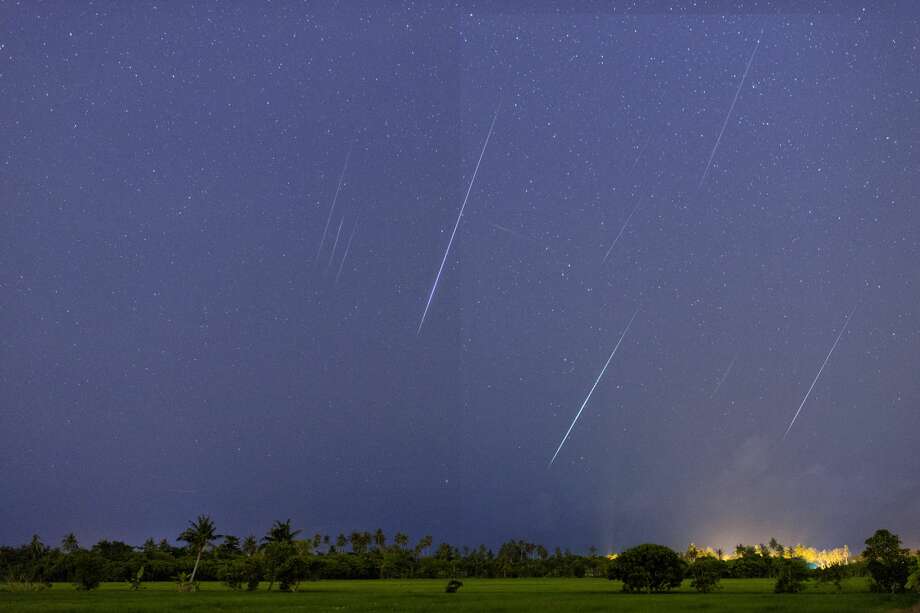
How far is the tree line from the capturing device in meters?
68.6

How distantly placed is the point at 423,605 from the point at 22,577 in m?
95.3

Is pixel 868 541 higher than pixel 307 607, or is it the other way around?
pixel 868 541

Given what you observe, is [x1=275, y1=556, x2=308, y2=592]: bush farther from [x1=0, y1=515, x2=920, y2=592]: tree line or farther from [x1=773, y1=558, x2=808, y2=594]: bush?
[x1=773, y1=558, x2=808, y2=594]: bush

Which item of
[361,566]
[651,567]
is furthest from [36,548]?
[651,567]

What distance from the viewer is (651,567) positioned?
6912cm

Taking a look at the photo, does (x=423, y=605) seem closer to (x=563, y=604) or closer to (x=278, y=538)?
(x=563, y=604)

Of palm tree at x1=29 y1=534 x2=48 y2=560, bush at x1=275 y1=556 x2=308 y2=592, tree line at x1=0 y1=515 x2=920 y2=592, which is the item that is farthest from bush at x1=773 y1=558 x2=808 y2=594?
palm tree at x1=29 y1=534 x2=48 y2=560

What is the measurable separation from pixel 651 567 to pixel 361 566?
274ft

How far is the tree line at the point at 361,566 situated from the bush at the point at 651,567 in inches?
3.7

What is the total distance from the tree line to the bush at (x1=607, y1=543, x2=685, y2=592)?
93mm

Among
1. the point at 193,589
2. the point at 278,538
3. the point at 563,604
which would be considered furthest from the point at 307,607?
the point at 278,538

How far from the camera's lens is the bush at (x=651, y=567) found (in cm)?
6869

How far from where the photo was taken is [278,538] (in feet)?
415

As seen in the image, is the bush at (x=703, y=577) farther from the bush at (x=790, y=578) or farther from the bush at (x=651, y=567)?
the bush at (x=790, y=578)
